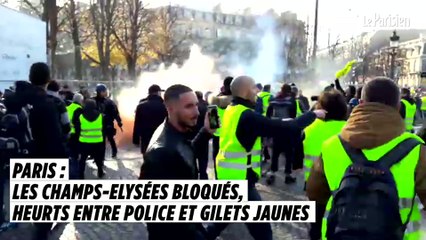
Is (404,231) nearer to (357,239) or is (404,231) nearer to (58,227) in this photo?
(357,239)

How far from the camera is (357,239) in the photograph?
2574 millimetres

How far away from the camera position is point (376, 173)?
254cm

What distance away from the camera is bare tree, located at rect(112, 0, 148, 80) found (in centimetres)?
3312

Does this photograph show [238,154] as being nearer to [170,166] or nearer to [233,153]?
[233,153]

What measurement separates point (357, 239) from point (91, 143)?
23.7ft

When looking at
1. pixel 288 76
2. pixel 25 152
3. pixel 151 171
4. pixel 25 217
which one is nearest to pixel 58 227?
pixel 25 217

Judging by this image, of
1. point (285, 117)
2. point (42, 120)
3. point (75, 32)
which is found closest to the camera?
point (42, 120)

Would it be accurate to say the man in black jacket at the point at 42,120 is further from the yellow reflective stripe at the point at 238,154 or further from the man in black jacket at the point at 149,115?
the man in black jacket at the point at 149,115

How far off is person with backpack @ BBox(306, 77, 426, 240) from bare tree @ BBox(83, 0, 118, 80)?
28594 mm

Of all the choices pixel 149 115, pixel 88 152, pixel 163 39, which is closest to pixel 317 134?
pixel 149 115

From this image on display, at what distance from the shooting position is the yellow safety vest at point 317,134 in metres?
5.08

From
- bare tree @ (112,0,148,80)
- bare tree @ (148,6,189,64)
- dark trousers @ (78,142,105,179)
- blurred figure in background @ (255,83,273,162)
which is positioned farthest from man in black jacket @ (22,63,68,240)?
bare tree @ (148,6,189,64)

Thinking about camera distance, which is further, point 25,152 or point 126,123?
point 126,123

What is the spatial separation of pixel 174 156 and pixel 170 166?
0.06 metres
